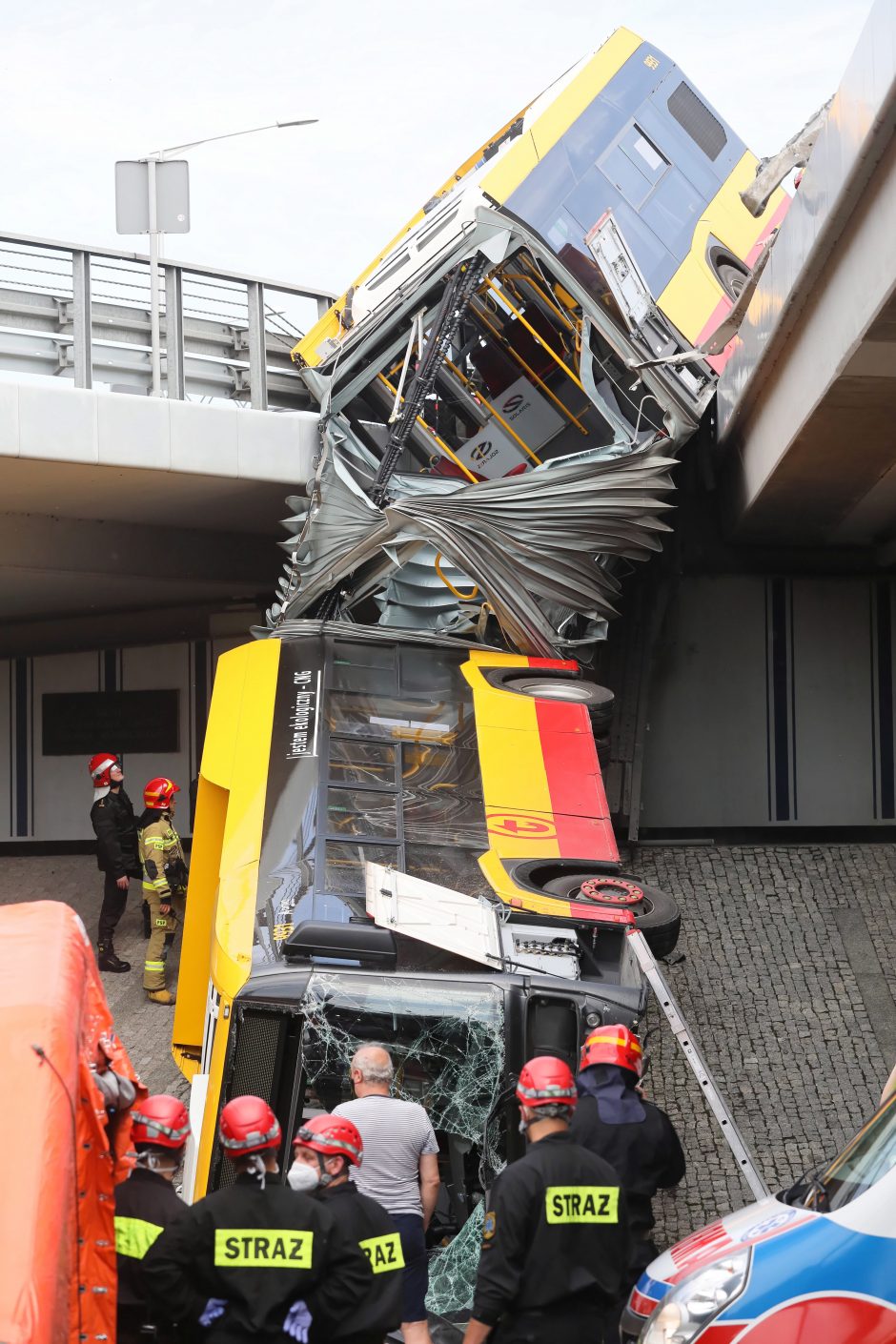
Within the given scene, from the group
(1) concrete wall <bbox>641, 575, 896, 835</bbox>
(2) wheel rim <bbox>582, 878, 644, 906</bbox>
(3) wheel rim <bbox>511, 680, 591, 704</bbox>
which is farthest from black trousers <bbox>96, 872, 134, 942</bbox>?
(1) concrete wall <bbox>641, 575, 896, 835</bbox>

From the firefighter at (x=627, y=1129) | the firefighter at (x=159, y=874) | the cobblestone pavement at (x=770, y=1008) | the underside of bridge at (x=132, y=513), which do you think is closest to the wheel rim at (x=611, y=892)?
the firefighter at (x=627, y=1129)

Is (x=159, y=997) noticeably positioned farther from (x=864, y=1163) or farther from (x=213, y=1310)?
(x=864, y=1163)

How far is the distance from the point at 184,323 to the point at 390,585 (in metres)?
3.71

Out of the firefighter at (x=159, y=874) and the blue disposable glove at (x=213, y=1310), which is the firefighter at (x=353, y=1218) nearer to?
the blue disposable glove at (x=213, y=1310)

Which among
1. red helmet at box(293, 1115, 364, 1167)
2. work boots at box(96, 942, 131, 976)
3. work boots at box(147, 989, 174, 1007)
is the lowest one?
work boots at box(147, 989, 174, 1007)

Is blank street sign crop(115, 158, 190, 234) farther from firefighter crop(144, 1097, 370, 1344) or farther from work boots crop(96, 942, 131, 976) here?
firefighter crop(144, 1097, 370, 1344)

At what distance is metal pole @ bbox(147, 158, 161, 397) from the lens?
34.9ft

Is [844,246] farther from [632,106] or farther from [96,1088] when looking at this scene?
[96,1088]

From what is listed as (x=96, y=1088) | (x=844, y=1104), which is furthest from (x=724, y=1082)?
(x=96, y=1088)

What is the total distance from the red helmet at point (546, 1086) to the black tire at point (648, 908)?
5.92 feet

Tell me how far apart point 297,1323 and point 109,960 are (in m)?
6.18

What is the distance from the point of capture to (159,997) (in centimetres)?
879

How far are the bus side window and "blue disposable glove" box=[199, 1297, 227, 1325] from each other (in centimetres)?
169

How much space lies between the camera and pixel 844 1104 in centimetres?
723
